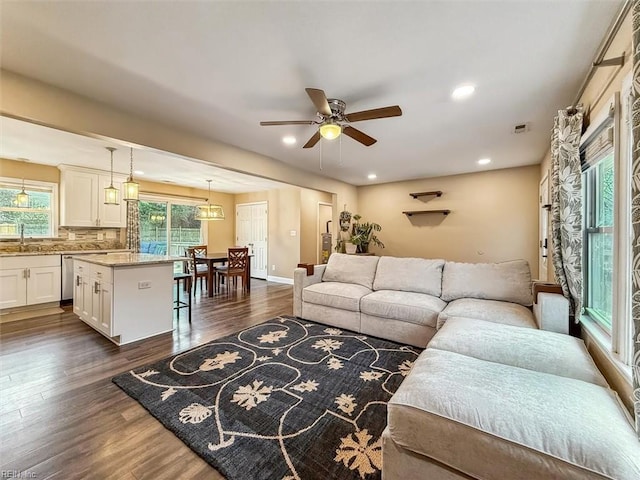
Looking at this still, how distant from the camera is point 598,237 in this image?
2.09 meters

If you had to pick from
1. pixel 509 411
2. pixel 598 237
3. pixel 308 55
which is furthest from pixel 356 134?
pixel 509 411

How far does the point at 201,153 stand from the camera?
137 inches

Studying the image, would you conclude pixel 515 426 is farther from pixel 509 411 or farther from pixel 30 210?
pixel 30 210

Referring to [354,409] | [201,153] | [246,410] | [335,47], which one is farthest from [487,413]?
[201,153]

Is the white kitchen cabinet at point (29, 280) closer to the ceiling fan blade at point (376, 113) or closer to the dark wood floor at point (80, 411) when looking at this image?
the dark wood floor at point (80, 411)

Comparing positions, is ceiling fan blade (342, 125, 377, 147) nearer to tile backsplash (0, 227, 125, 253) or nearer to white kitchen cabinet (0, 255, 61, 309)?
white kitchen cabinet (0, 255, 61, 309)

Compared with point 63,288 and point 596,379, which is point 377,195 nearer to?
point 596,379

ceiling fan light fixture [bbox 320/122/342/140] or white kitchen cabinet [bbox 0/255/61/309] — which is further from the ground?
ceiling fan light fixture [bbox 320/122/342/140]

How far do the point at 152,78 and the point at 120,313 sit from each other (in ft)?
8.07

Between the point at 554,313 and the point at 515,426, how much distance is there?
1.63 metres

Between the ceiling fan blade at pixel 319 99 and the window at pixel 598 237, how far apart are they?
2.00m

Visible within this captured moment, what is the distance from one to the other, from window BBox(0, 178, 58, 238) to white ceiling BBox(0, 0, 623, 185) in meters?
3.65

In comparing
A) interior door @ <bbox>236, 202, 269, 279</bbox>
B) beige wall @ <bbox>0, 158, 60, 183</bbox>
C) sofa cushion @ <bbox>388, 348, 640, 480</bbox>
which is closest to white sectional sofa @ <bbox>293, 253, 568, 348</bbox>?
sofa cushion @ <bbox>388, 348, 640, 480</bbox>

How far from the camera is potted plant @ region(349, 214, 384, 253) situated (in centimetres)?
628
